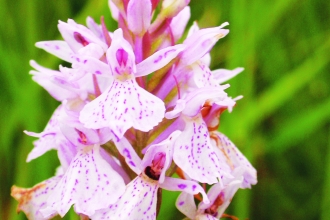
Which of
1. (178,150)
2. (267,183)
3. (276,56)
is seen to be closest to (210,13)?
(276,56)

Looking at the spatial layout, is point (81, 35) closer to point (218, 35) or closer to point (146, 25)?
point (146, 25)

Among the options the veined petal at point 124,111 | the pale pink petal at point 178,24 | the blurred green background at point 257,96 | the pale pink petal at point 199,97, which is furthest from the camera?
the blurred green background at point 257,96

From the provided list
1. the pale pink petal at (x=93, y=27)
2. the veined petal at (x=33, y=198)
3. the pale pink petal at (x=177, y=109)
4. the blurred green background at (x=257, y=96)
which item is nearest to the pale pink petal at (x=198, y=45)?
the pale pink petal at (x=177, y=109)

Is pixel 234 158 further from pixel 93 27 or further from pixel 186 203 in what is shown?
pixel 93 27

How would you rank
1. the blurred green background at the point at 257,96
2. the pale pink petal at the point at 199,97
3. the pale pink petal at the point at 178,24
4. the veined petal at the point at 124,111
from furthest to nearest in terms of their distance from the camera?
the blurred green background at the point at 257,96, the pale pink petal at the point at 178,24, the pale pink petal at the point at 199,97, the veined petal at the point at 124,111

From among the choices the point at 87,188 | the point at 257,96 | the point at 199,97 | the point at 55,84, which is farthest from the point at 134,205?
the point at 257,96

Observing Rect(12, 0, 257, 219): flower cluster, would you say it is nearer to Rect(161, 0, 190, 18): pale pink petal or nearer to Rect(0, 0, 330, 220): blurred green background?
Rect(161, 0, 190, 18): pale pink petal

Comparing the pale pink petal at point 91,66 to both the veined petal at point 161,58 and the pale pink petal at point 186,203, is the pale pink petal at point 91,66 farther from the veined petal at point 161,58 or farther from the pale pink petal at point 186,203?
the pale pink petal at point 186,203
